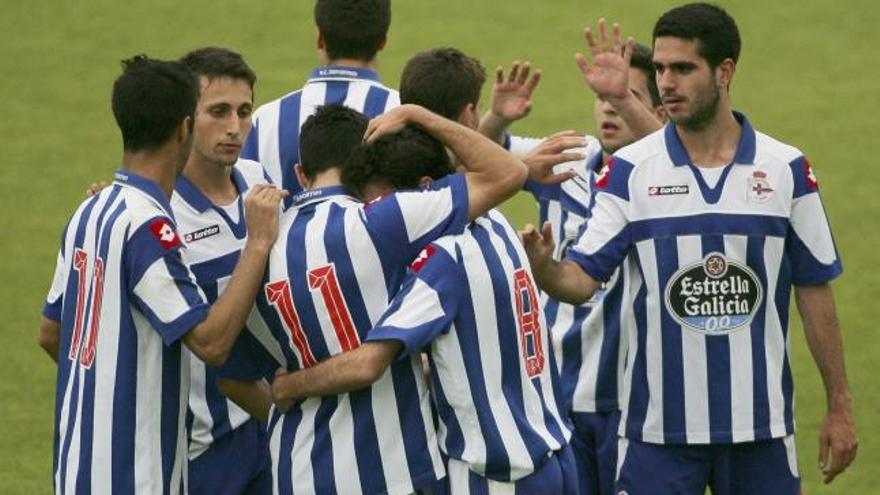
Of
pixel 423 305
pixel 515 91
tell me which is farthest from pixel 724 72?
Result: pixel 423 305

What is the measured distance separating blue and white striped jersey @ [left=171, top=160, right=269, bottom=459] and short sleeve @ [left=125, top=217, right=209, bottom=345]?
75 cm

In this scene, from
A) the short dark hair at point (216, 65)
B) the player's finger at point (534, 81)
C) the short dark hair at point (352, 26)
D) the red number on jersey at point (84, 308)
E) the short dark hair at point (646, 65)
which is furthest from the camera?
the short dark hair at point (646, 65)

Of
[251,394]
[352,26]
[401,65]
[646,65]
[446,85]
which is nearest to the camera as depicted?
[251,394]

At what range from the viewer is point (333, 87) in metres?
6.82

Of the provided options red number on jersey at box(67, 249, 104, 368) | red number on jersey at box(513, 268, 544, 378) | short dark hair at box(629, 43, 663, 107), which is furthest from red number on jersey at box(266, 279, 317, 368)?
short dark hair at box(629, 43, 663, 107)

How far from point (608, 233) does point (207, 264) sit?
1282 mm

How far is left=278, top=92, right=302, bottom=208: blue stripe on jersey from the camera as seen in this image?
6664 millimetres

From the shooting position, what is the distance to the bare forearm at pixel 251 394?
558cm

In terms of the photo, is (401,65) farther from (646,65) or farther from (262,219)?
(262,219)

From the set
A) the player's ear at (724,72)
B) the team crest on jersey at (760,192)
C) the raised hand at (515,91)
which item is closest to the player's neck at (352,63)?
the raised hand at (515,91)

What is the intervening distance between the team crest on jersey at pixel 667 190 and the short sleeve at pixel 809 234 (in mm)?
344

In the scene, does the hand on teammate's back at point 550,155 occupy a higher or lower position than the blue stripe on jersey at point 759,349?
higher

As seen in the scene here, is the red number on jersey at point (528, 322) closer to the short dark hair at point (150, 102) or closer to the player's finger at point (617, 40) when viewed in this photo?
the short dark hair at point (150, 102)

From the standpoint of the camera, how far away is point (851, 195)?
1267 centimetres
